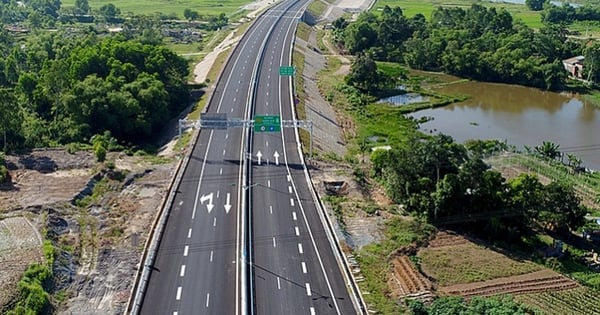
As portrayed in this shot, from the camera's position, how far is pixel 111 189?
198 ft

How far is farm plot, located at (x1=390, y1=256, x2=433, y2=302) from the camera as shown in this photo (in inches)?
1697

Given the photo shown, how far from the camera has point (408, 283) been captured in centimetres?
4453

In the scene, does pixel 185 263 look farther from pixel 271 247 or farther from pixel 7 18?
pixel 7 18

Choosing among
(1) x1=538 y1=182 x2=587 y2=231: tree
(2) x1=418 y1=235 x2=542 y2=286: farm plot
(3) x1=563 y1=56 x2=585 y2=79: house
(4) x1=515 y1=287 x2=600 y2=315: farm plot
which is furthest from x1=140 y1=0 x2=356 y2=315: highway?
(3) x1=563 y1=56 x2=585 y2=79: house

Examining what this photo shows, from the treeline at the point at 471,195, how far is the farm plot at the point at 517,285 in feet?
27.8

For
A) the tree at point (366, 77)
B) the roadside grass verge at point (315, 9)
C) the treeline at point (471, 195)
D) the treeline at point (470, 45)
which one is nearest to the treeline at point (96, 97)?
the tree at point (366, 77)

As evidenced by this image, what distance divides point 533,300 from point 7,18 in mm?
178312

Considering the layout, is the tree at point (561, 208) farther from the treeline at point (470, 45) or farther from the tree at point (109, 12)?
the tree at point (109, 12)

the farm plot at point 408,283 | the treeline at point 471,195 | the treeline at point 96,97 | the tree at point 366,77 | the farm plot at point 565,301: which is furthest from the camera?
the tree at point 366,77

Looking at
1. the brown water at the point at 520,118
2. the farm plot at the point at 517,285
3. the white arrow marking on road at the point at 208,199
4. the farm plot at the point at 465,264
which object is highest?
the white arrow marking on road at the point at 208,199

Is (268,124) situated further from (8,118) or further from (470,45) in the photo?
(470,45)

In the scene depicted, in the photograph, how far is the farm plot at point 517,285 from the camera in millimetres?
44594

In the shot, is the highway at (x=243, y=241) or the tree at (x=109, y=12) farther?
the tree at (x=109, y=12)

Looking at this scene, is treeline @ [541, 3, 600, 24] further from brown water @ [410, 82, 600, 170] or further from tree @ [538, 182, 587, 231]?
tree @ [538, 182, 587, 231]
